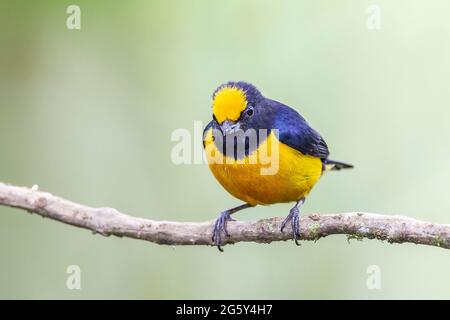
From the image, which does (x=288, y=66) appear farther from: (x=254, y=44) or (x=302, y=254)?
(x=302, y=254)

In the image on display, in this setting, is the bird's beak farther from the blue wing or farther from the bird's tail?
the bird's tail

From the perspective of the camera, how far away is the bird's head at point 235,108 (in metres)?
4.63

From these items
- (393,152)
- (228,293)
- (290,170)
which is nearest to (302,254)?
(228,293)

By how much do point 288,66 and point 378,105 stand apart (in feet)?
3.19

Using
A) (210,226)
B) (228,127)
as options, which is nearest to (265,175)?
(228,127)

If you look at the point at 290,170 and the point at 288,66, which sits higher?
the point at 288,66

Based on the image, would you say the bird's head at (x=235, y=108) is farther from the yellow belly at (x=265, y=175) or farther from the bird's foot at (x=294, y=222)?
the bird's foot at (x=294, y=222)

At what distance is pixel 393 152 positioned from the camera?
6.21 m

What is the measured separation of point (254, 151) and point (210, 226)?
2.00 ft

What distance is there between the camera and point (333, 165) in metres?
5.59

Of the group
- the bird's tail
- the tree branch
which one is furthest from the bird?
the bird's tail

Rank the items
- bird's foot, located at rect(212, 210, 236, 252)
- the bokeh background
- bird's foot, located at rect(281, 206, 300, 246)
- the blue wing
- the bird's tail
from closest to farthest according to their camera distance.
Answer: bird's foot, located at rect(281, 206, 300, 246) < bird's foot, located at rect(212, 210, 236, 252) < the blue wing < the bird's tail < the bokeh background

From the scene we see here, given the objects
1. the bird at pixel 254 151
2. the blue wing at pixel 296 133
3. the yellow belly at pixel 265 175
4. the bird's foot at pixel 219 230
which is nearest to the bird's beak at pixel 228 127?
the bird at pixel 254 151

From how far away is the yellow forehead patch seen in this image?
4629mm
